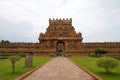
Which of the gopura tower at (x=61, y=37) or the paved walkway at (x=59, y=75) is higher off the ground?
the gopura tower at (x=61, y=37)

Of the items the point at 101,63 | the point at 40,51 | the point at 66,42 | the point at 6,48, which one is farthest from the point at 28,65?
the point at 6,48

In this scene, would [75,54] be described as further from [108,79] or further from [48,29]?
[108,79]

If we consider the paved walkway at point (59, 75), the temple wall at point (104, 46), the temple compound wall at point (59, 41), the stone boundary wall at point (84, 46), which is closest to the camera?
the paved walkway at point (59, 75)

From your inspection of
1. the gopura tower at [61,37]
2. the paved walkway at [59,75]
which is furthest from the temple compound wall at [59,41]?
the paved walkway at [59,75]

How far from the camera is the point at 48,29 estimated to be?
80.0 meters

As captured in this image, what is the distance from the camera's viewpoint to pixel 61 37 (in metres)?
78.4

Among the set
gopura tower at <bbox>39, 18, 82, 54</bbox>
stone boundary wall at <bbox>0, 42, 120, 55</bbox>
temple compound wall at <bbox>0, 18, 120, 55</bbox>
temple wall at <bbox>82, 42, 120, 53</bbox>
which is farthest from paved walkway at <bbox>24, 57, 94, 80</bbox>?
temple wall at <bbox>82, 42, 120, 53</bbox>

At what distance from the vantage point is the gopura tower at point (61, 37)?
77.8m

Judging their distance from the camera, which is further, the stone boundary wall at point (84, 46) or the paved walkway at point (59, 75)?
the stone boundary wall at point (84, 46)

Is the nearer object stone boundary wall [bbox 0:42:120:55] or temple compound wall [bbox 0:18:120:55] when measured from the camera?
temple compound wall [bbox 0:18:120:55]

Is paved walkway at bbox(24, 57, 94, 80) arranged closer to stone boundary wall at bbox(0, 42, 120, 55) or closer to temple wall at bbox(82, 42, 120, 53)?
stone boundary wall at bbox(0, 42, 120, 55)

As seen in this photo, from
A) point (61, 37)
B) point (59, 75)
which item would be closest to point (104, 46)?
point (61, 37)

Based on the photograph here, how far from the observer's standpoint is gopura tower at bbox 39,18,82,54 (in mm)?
77812

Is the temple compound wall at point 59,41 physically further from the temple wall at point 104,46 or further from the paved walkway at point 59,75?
the paved walkway at point 59,75
